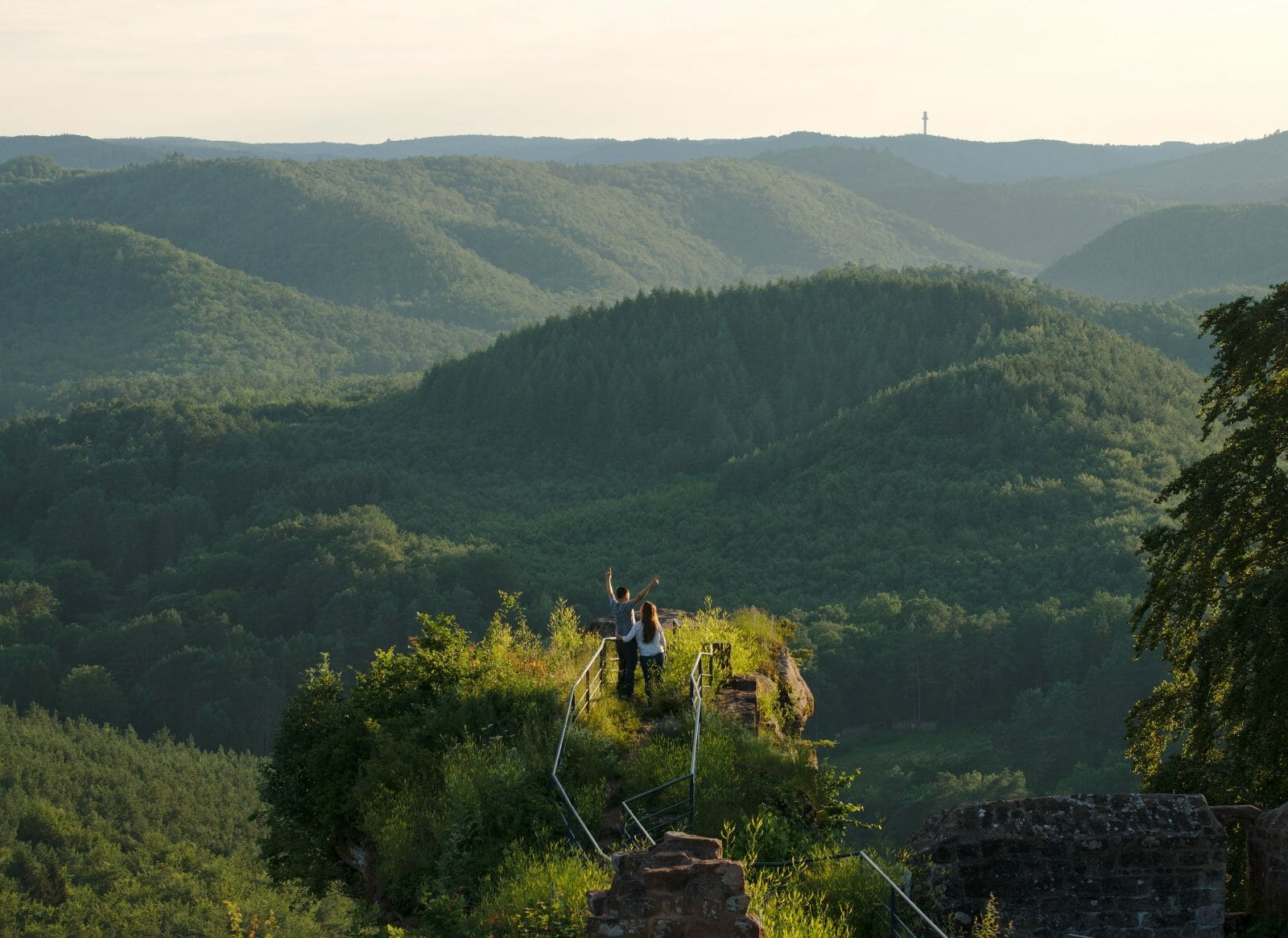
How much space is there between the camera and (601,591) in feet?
368

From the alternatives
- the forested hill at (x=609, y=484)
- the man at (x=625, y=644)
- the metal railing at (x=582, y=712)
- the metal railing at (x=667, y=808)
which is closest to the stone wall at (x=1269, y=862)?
the metal railing at (x=667, y=808)

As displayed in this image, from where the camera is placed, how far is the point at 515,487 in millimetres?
166625

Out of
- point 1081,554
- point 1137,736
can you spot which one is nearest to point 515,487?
point 1081,554

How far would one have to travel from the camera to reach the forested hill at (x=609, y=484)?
113938 mm

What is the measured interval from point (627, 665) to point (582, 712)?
4.46ft

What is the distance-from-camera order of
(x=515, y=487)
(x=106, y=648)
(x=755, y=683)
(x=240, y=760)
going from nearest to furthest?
(x=755, y=683) < (x=240, y=760) < (x=106, y=648) < (x=515, y=487)

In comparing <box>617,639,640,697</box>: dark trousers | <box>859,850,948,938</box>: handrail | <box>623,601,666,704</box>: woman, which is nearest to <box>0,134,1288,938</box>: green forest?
<box>623,601,666,704</box>: woman

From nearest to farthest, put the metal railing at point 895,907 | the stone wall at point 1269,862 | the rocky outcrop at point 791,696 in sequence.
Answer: the metal railing at point 895,907 → the stone wall at point 1269,862 → the rocky outcrop at point 791,696

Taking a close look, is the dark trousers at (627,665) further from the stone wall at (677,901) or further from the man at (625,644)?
the stone wall at (677,901)

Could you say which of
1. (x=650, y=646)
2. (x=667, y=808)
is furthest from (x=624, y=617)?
(x=667, y=808)

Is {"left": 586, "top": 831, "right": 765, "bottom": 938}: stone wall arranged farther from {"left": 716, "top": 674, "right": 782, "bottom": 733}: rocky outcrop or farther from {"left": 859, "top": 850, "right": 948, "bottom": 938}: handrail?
{"left": 716, "top": 674, "right": 782, "bottom": 733}: rocky outcrop

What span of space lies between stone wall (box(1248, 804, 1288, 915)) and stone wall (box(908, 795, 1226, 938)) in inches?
31.6

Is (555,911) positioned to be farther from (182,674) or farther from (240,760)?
(182,674)

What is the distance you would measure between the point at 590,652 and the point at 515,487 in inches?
5909
